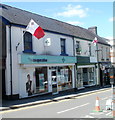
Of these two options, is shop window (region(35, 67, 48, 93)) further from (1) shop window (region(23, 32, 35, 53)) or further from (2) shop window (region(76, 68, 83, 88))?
(2) shop window (region(76, 68, 83, 88))

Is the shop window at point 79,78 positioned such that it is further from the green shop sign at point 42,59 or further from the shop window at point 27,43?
the shop window at point 27,43

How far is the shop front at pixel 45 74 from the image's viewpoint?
47.5ft

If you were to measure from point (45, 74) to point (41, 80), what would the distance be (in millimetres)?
772

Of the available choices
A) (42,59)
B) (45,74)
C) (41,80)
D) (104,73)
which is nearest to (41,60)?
(42,59)

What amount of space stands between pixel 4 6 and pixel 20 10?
84.8 inches

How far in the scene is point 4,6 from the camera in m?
16.4

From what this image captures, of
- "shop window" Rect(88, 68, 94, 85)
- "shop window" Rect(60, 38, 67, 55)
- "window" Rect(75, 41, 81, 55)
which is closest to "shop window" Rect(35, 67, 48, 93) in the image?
"shop window" Rect(60, 38, 67, 55)

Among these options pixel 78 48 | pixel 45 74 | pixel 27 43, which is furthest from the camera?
pixel 78 48

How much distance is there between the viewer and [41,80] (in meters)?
16.3

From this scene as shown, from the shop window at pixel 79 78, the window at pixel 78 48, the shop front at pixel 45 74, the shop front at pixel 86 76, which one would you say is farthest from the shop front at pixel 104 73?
the shop front at pixel 45 74

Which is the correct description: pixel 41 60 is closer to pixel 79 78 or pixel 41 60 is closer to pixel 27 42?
pixel 27 42

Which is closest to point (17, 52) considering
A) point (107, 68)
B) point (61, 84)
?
point (61, 84)

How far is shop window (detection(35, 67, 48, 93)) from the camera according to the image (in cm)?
1593

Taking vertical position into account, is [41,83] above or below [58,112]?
above
